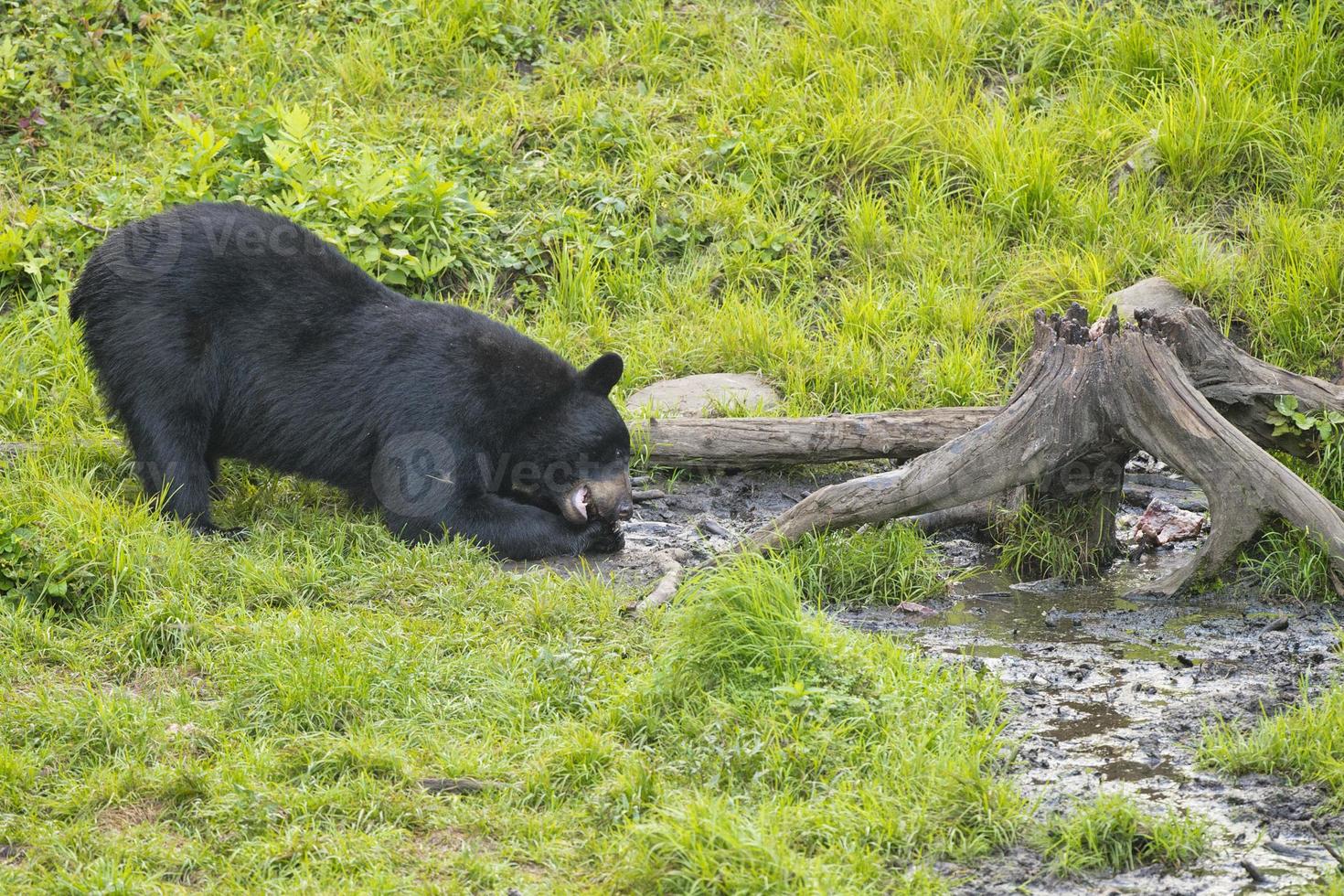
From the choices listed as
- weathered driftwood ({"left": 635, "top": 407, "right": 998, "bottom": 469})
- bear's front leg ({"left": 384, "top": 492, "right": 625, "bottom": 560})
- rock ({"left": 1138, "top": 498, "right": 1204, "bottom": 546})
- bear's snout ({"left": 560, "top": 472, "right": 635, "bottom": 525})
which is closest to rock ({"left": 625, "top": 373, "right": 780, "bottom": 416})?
weathered driftwood ({"left": 635, "top": 407, "right": 998, "bottom": 469})

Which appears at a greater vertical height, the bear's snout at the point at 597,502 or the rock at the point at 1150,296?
the rock at the point at 1150,296

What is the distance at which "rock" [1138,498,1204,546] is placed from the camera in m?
6.07

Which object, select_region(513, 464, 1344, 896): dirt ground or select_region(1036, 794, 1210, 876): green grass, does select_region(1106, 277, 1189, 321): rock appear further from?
select_region(1036, 794, 1210, 876): green grass

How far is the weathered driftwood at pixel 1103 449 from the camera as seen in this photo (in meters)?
5.21

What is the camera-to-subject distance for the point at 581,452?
20.0 ft

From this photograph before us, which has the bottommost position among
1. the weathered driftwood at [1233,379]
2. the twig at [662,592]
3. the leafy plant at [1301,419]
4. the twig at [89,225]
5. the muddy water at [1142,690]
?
the muddy water at [1142,690]

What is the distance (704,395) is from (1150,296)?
2407mm

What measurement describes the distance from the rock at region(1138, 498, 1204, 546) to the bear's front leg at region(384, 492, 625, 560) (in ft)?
7.48

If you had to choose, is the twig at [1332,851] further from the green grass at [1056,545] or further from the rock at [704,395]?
the rock at [704,395]

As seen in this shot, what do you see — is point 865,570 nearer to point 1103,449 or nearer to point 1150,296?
point 1103,449

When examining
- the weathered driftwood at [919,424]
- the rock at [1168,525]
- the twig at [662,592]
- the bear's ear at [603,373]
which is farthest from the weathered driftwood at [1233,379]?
the bear's ear at [603,373]

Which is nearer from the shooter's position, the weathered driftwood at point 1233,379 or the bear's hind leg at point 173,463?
the weathered driftwood at point 1233,379

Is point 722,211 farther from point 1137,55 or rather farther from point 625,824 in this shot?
point 625,824

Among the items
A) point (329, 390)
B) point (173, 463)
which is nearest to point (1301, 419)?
point (329, 390)
